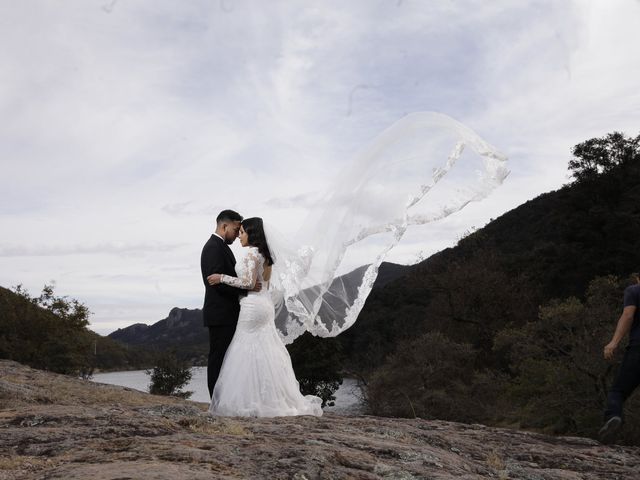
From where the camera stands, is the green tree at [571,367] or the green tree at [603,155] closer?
the green tree at [571,367]

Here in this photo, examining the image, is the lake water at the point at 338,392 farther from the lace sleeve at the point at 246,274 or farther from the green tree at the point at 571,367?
the green tree at the point at 571,367

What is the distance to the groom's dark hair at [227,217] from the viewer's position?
8.54 m

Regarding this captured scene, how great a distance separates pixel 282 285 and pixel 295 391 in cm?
140

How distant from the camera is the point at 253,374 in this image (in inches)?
318

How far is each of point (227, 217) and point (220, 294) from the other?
1.03 metres

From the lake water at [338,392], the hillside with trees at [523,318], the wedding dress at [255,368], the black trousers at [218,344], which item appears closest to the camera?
the wedding dress at [255,368]

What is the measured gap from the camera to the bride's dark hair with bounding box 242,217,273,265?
820 centimetres

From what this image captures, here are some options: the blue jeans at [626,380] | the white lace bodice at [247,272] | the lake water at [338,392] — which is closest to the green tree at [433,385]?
the lake water at [338,392]

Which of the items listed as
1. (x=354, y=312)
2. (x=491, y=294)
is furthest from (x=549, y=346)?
(x=491, y=294)

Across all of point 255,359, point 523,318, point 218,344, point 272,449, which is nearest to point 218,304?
point 218,344

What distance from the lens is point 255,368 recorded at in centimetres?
812

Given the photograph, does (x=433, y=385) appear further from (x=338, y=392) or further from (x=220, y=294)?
(x=338, y=392)

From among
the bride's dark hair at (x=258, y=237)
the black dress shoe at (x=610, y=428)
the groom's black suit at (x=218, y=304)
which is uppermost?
the bride's dark hair at (x=258, y=237)

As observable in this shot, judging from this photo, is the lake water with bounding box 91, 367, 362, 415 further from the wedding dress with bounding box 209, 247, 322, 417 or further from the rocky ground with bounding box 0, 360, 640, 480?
the rocky ground with bounding box 0, 360, 640, 480
